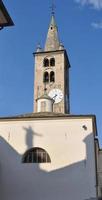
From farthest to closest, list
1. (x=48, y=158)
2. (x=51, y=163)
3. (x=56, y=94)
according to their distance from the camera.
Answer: (x=56, y=94)
(x=48, y=158)
(x=51, y=163)

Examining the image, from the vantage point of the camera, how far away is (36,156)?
70.1 feet

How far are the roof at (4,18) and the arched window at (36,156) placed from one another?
10.6m

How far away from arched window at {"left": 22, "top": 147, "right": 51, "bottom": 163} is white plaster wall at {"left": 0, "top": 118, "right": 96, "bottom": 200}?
0.73 ft

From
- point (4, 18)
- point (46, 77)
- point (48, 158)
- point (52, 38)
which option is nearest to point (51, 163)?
point (48, 158)

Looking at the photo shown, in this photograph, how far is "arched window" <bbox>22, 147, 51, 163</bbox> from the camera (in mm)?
21230

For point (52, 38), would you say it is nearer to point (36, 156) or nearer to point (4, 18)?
point (36, 156)

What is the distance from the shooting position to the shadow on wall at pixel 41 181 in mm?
20172

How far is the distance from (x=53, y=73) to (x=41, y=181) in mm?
19356

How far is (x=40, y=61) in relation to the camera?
3972 cm

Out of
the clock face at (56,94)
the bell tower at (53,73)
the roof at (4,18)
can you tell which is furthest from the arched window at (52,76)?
the roof at (4,18)

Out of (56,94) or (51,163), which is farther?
(56,94)

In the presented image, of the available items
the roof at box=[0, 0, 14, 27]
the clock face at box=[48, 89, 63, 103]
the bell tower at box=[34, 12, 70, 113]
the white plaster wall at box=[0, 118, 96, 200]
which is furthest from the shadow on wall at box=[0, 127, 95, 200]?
the clock face at box=[48, 89, 63, 103]

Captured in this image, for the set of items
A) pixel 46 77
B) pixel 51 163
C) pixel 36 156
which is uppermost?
pixel 46 77

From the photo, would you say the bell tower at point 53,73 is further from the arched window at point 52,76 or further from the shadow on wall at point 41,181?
the shadow on wall at point 41,181
